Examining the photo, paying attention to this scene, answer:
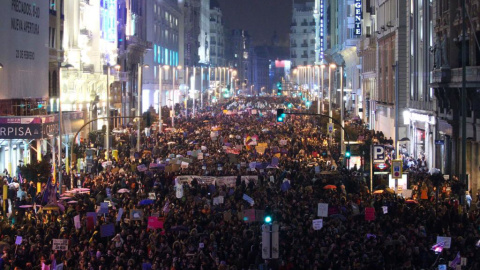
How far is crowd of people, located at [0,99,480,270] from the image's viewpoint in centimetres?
2130

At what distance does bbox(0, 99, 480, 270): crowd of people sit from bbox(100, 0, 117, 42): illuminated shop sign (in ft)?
123

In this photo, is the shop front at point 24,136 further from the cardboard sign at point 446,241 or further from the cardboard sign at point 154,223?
the cardboard sign at point 446,241

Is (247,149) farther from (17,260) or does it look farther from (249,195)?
(17,260)

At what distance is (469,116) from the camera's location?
42.0m

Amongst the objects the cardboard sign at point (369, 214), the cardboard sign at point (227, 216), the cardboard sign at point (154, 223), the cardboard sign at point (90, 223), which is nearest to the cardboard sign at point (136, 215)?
the cardboard sign at point (90, 223)

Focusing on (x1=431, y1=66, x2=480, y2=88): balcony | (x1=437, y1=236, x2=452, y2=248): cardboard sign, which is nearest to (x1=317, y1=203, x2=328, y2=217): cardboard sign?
(x1=437, y1=236, x2=452, y2=248): cardboard sign

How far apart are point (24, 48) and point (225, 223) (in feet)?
95.9

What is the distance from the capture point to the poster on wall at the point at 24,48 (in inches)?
1900

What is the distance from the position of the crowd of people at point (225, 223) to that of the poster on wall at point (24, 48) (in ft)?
29.7

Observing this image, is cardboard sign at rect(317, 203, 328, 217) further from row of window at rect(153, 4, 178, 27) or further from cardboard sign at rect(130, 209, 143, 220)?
row of window at rect(153, 4, 178, 27)

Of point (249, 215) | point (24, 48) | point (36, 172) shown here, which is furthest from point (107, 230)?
point (24, 48)

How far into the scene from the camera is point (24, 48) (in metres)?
51.6

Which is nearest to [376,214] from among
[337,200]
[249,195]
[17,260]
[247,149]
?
[337,200]

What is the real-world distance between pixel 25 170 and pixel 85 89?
3213cm
